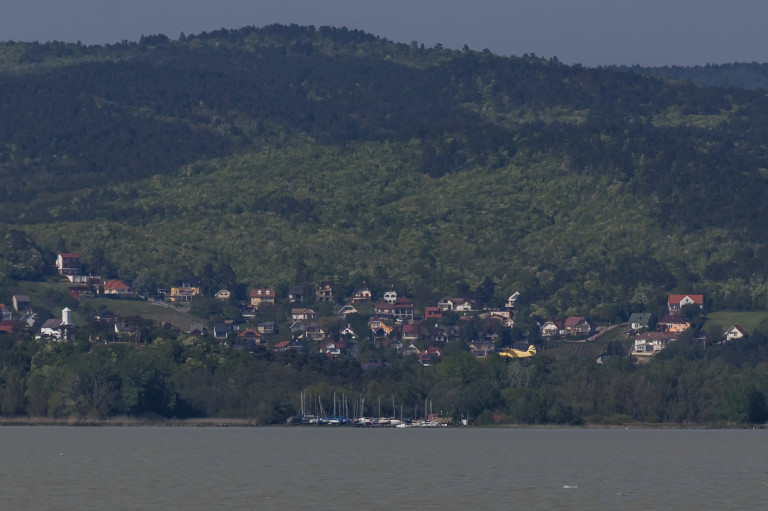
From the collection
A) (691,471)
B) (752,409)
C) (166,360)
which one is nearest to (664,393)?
(752,409)

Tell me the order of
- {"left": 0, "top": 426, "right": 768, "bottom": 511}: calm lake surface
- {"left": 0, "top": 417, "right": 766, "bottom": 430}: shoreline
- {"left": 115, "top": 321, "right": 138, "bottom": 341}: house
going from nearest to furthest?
{"left": 0, "top": 426, "right": 768, "bottom": 511}: calm lake surface, {"left": 0, "top": 417, "right": 766, "bottom": 430}: shoreline, {"left": 115, "top": 321, "right": 138, "bottom": 341}: house

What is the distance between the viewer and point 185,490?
212ft

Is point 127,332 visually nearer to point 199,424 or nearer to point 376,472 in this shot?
point 199,424

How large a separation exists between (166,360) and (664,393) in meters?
52.9

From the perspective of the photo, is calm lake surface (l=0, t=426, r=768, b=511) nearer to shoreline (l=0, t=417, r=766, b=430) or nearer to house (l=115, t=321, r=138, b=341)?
shoreline (l=0, t=417, r=766, b=430)

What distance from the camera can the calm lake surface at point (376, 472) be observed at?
60.1m

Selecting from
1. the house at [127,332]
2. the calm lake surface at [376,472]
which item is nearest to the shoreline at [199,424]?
the calm lake surface at [376,472]

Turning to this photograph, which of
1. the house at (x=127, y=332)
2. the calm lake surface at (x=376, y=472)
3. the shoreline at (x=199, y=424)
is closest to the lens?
the calm lake surface at (x=376, y=472)

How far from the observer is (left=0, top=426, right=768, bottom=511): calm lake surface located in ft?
197

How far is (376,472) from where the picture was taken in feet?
252

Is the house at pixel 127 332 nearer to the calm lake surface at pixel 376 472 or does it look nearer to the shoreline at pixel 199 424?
the shoreline at pixel 199 424

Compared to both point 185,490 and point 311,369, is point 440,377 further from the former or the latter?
Answer: point 185,490

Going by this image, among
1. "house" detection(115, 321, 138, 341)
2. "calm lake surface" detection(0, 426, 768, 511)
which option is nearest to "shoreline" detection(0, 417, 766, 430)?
"calm lake surface" detection(0, 426, 768, 511)

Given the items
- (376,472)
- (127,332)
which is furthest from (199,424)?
(376,472)
